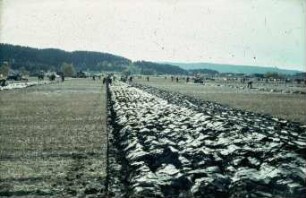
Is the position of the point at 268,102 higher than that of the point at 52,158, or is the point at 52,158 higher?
the point at 52,158

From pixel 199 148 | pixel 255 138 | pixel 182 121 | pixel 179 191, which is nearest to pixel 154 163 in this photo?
pixel 199 148

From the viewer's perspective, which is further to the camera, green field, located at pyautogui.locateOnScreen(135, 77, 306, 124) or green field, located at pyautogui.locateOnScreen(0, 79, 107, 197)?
green field, located at pyautogui.locateOnScreen(135, 77, 306, 124)

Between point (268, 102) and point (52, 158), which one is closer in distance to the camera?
point (52, 158)

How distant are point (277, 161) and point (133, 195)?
11.5ft

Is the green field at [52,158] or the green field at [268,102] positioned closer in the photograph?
the green field at [52,158]

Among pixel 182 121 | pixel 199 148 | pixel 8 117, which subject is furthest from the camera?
pixel 8 117

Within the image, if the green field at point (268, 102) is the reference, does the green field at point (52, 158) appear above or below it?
above

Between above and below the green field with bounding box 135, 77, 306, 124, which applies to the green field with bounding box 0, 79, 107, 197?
above

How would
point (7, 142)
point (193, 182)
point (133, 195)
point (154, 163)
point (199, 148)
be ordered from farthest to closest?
point (7, 142) → point (199, 148) → point (154, 163) → point (193, 182) → point (133, 195)

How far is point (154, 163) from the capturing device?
37.8 feet

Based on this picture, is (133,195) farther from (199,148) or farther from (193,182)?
(199,148)

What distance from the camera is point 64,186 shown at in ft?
31.7

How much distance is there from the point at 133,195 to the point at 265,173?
107 inches

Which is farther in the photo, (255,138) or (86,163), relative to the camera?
(255,138)
